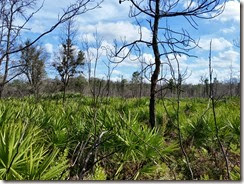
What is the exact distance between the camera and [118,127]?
3881 mm

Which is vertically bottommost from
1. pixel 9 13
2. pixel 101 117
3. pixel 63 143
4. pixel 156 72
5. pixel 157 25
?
pixel 63 143

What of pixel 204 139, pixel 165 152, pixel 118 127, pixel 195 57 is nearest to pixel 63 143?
pixel 118 127

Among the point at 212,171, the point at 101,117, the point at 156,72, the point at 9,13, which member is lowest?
the point at 212,171

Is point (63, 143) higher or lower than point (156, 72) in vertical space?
lower

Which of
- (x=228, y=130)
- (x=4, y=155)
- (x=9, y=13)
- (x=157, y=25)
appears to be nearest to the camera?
(x=4, y=155)

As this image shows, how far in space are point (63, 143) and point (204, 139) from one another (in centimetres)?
213

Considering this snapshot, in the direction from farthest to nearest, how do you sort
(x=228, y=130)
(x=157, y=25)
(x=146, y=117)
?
(x=146, y=117)
(x=228, y=130)
(x=157, y=25)

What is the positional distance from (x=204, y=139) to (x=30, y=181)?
10.9 ft

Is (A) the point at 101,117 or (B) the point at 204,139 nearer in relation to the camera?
(A) the point at 101,117

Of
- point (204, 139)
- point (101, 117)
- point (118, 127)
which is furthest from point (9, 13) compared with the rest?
point (204, 139)

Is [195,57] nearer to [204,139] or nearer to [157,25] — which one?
[157,25]

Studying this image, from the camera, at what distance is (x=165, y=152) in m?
3.76

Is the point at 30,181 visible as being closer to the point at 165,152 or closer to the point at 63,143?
the point at 63,143

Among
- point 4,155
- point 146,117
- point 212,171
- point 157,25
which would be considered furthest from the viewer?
point 146,117
